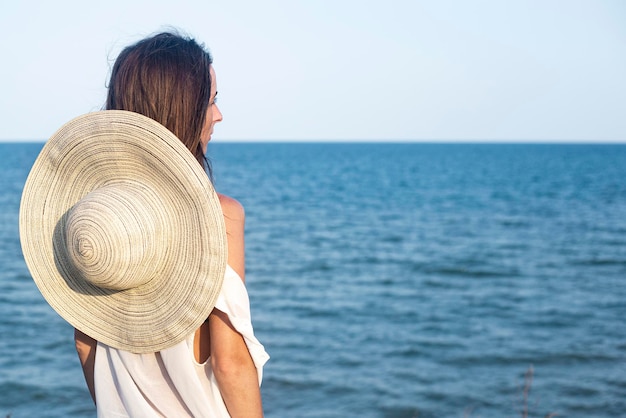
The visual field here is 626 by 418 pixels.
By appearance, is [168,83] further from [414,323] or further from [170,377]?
[414,323]

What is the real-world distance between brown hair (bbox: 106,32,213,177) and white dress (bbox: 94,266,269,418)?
0.37m

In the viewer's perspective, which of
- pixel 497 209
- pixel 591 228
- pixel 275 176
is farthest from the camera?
pixel 275 176

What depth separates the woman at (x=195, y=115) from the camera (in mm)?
1625

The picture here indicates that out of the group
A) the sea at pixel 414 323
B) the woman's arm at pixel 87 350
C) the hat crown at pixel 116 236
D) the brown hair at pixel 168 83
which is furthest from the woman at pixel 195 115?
the sea at pixel 414 323

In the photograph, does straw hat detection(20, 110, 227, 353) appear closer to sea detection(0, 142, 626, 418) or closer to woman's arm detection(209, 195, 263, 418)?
woman's arm detection(209, 195, 263, 418)

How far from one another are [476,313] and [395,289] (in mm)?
2200

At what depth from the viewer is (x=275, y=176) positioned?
55.5 m

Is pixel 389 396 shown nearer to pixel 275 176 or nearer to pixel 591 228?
pixel 591 228

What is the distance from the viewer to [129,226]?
159 centimetres

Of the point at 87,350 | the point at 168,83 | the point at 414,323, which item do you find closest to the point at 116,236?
the point at 168,83

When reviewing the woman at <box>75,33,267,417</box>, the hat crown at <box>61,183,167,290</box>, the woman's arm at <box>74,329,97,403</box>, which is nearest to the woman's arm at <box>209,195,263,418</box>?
the woman at <box>75,33,267,417</box>

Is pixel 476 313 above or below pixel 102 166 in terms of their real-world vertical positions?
below

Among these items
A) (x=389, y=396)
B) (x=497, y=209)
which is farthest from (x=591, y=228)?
(x=389, y=396)

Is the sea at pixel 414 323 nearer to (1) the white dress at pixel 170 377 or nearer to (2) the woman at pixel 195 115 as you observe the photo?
(2) the woman at pixel 195 115
